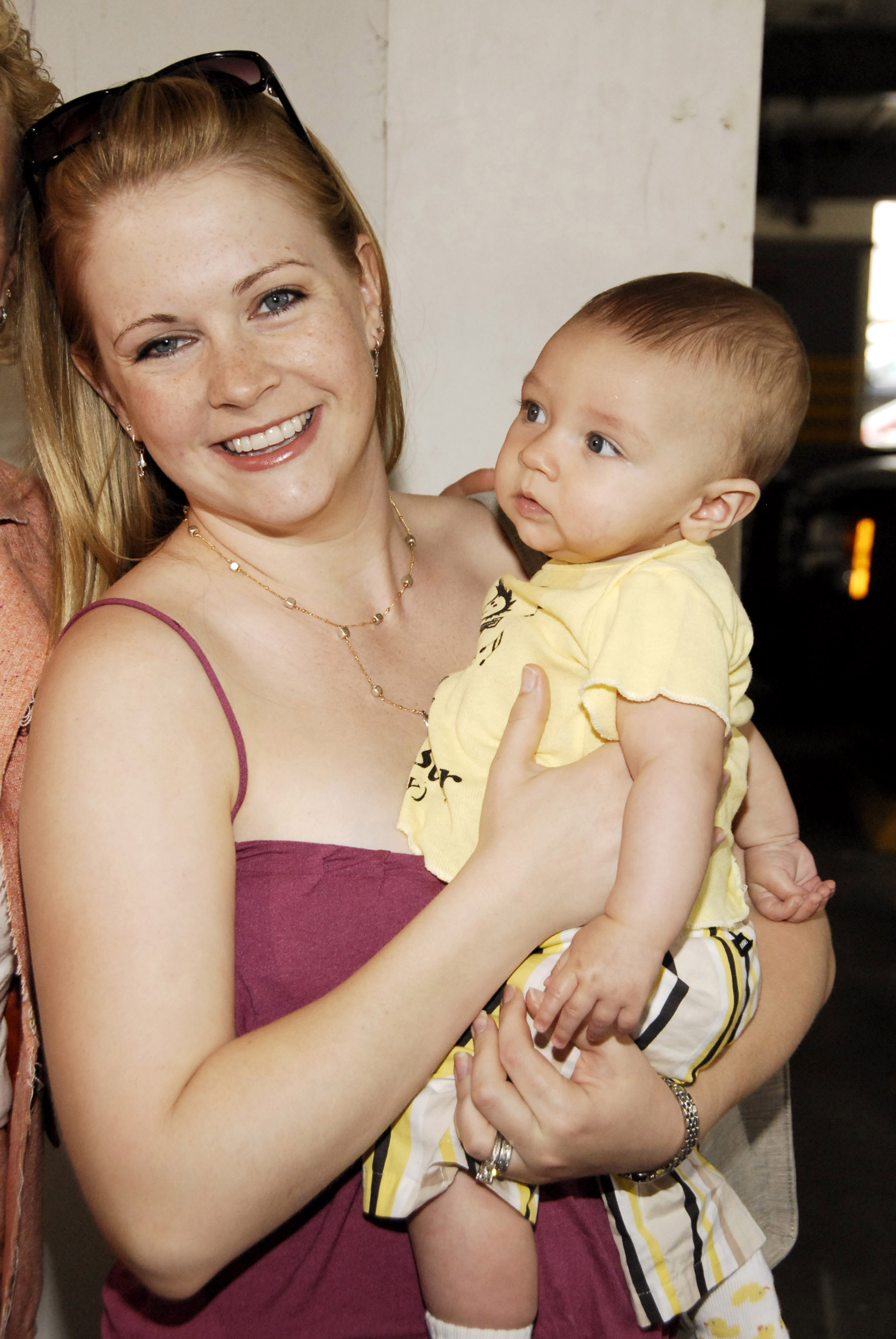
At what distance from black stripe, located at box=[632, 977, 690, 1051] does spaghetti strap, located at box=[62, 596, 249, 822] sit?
1.84 feet

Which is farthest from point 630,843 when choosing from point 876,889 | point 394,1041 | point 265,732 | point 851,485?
point 851,485

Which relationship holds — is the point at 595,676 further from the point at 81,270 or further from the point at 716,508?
the point at 81,270

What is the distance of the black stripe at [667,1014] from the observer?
130cm

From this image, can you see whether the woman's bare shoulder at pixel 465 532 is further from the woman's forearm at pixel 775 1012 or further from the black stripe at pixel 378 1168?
the black stripe at pixel 378 1168

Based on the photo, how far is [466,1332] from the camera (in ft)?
4.19

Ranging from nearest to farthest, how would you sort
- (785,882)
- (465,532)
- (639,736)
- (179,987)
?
(179,987)
(639,736)
(785,882)
(465,532)

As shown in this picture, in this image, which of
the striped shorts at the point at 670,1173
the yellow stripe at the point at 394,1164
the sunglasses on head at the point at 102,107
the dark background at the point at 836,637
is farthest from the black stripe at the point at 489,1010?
the dark background at the point at 836,637

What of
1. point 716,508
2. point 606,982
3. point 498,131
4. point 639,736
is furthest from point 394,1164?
point 498,131

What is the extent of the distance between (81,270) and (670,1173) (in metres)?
1.42

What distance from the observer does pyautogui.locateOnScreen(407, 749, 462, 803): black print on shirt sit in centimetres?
143

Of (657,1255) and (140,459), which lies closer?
(657,1255)

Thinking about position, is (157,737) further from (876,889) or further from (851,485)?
(851,485)

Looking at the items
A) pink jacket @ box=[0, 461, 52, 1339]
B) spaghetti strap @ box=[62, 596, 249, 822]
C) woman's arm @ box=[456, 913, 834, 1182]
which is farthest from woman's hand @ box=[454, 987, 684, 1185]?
pink jacket @ box=[0, 461, 52, 1339]

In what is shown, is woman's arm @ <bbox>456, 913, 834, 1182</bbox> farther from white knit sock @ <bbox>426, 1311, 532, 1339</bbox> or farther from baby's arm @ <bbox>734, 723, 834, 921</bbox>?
baby's arm @ <bbox>734, 723, 834, 921</bbox>
